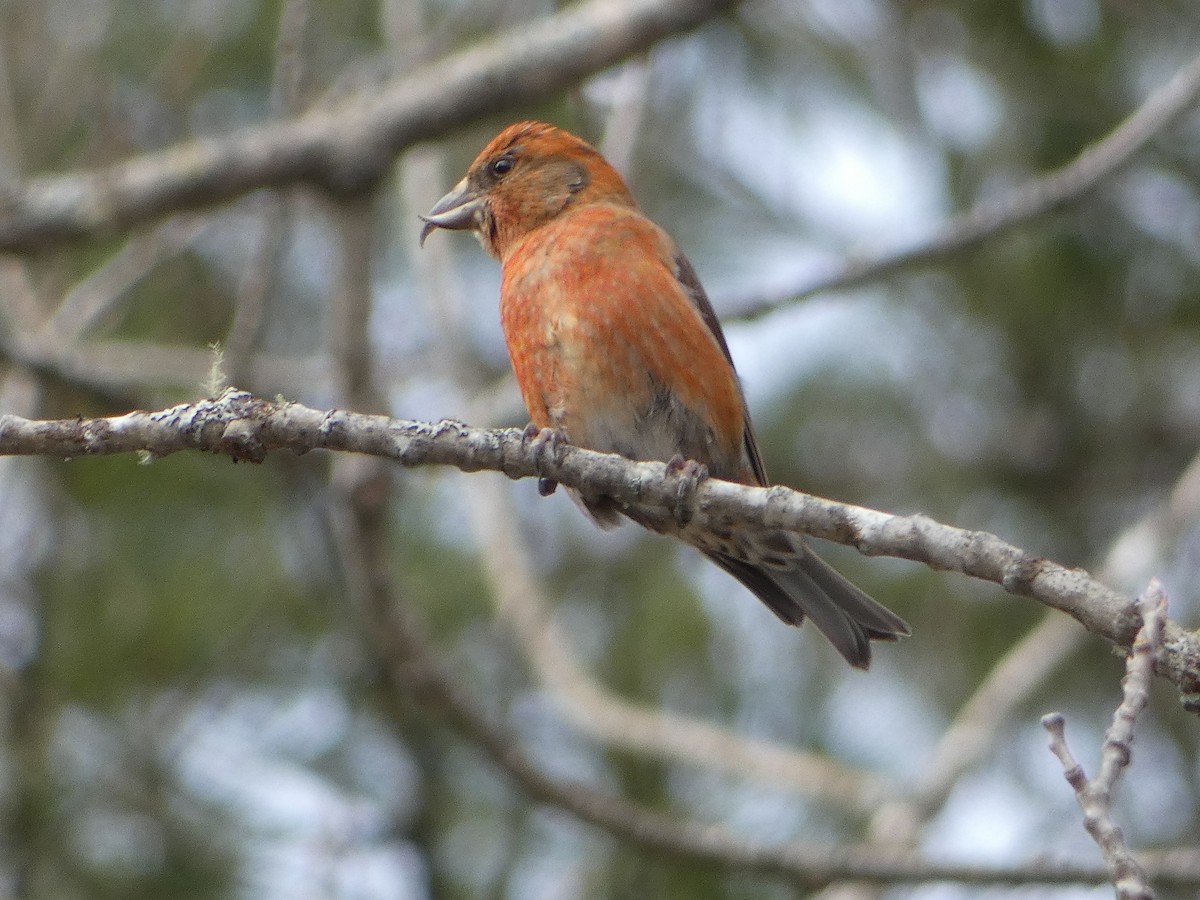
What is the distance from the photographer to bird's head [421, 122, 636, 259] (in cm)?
471

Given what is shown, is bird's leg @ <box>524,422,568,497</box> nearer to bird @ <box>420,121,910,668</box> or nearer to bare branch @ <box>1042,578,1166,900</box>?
bird @ <box>420,121,910,668</box>

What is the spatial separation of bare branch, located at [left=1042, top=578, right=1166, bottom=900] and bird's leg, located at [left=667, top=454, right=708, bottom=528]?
1016 mm

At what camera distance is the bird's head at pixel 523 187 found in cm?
471

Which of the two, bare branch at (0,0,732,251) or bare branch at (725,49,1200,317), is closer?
bare branch at (725,49,1200,317)

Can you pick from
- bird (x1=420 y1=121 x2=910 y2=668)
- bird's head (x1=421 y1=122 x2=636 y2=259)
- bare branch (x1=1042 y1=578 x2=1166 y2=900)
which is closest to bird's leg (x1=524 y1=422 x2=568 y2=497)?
bird (x1=420 y1=121 x2=910 y2=668)

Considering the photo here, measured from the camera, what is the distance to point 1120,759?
195 centimetres

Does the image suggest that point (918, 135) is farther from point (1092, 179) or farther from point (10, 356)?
point (10, 356)

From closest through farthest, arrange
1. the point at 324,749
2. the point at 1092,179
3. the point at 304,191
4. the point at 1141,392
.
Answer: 1. the point at 1092,179
2. the point at 304,191
3. the point at 324,749
4. the point at 1141,392

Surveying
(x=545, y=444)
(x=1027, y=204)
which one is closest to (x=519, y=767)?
(x=545, y=444)

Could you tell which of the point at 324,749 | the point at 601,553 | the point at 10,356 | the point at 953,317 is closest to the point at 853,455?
the point at 953,317

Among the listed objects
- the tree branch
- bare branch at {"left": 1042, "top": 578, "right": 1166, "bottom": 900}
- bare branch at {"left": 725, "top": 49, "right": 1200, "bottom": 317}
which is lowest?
bare branch at {"left": 1042, "top": 578, "right": 1166, "bottom": 900}

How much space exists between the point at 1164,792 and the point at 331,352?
3.74 metres

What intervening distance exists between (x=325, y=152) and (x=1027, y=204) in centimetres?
233

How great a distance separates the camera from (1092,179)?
484cm
